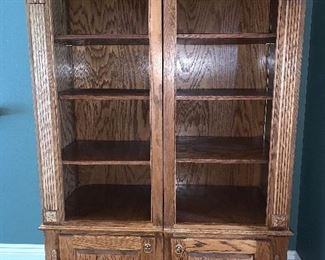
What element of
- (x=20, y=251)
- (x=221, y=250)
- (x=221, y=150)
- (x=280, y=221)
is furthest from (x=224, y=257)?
(x=20, y=251)

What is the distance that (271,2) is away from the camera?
5.62 ft

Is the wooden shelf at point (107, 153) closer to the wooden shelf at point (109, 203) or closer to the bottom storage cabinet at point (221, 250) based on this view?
the wooden shelf at point (109, 203)

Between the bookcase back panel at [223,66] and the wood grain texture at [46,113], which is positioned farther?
the bookcase back panel at [223,66]

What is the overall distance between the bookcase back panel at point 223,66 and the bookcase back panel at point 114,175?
53 cm

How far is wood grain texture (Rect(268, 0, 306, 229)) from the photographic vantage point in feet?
4.51

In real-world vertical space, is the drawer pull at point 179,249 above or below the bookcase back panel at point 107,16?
below

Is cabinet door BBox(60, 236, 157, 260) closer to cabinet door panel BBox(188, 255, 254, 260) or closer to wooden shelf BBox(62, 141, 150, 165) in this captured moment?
cabinet door panel BBox(188, 255, 254, 260)

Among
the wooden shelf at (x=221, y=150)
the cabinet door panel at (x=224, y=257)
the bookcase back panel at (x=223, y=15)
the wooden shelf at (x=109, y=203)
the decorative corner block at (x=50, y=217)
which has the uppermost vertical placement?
the bookcase back panel at (x=223, y=15)

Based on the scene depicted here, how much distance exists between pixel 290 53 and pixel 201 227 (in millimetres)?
810

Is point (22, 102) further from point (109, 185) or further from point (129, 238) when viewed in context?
point (129, 238)

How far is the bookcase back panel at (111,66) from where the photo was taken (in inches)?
73.0

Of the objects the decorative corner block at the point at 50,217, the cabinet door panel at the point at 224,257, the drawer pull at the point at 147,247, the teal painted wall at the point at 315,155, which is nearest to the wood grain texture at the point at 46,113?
the decorative corner block at the point at 50,217

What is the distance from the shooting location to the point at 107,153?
67.1 inches

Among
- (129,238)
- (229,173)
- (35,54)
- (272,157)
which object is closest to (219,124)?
(229,173)
